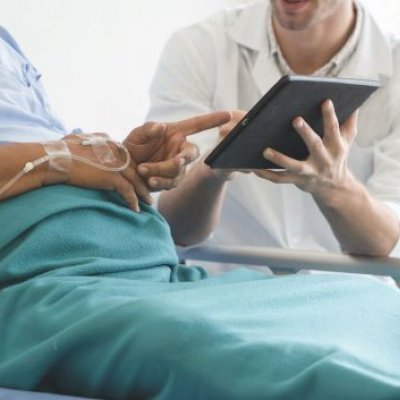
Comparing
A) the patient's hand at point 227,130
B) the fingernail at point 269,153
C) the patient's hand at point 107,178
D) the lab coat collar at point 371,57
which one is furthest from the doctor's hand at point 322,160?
the lab coat collar at point 371,57

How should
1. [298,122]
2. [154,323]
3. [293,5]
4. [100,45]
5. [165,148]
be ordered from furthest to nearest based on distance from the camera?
[100,45]
[293,5]
[165,148]
[298,122]
[154,323]

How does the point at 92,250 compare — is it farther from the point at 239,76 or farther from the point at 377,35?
the point at 377,35

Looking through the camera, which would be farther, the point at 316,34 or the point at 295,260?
the point at 316,34

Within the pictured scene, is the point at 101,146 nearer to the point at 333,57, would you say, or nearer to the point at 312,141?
the point at 312,141

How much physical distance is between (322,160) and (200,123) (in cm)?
21

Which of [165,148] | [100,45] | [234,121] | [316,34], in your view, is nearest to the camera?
[165,148]

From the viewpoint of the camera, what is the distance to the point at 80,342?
30.5 inches

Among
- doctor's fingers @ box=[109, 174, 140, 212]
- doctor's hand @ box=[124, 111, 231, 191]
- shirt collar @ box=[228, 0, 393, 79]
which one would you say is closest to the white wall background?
shirt collar @ box=[228, 0, 393, 79]

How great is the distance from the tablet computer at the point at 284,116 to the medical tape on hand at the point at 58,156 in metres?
0.23

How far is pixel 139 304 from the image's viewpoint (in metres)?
0.76

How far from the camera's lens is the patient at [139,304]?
2.33 feet

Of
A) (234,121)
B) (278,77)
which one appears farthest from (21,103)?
(278,77)

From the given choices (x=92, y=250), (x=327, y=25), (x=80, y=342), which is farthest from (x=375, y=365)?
(x=327, y=25)

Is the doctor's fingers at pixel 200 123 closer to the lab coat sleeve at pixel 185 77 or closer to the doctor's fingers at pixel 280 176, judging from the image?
the doctor's fingers at pixel 280 176
